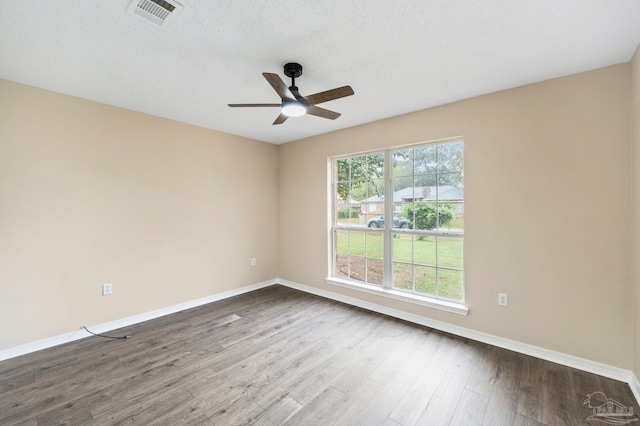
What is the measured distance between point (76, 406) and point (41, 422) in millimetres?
169

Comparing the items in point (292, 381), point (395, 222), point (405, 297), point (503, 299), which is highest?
point (395, 222)

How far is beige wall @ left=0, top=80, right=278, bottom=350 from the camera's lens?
8.06 ft

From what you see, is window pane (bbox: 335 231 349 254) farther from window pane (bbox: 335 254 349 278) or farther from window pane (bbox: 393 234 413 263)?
window pane (bbox: 393 234 413 263)

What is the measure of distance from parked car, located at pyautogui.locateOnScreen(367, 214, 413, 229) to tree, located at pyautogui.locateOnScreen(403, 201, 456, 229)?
76 mm

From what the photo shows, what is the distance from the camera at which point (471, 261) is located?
279cm

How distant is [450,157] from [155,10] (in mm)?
2905

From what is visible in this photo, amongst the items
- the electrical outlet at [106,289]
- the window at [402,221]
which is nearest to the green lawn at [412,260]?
the window at [402,221]

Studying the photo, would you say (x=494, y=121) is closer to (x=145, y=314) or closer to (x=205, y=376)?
(x=205, y=376)

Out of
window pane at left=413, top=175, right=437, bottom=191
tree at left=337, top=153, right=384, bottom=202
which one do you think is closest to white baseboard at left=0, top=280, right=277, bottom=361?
tree at left=337, top=153, right=384, bottom=202

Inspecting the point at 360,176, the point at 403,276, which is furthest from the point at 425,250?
the point at 360,176

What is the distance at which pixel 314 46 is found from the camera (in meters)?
1.90

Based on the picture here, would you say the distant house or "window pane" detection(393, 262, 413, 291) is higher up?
the distant house

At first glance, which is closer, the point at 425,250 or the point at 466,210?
the point at 466,210

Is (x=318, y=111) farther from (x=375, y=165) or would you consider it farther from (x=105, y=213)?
(x=105, y=213)
